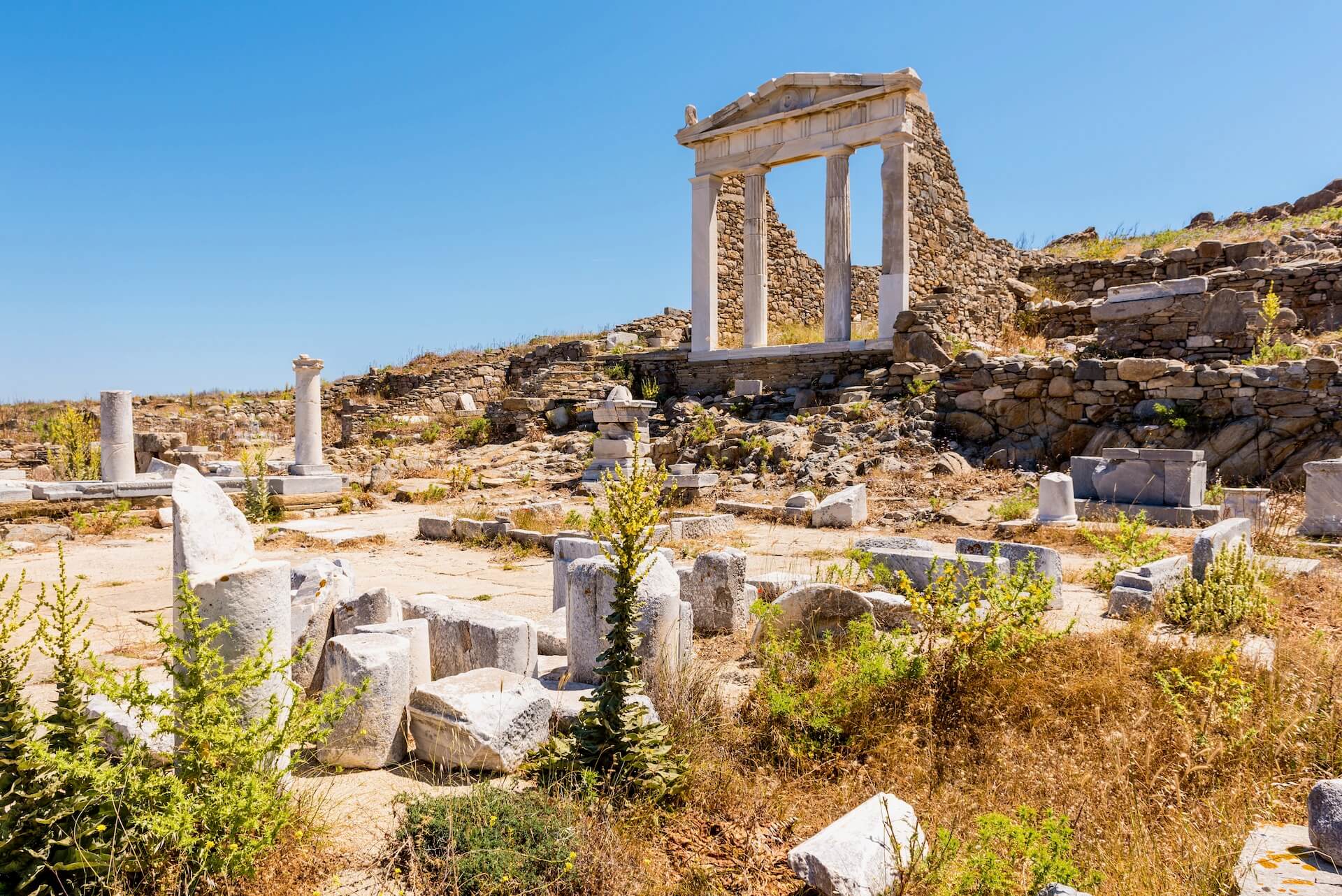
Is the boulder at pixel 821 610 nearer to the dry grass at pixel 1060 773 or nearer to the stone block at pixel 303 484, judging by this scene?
the dry grass at pixel 1060 773

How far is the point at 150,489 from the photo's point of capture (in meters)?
12.6

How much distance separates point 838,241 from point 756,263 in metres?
2.06

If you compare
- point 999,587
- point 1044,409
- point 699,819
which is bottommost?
point 699,819

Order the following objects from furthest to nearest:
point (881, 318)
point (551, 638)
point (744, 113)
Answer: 1. point (744, 113)
2. point (881, 318)
3. point (551, 638)

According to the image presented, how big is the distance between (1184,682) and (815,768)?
1692 millimetres

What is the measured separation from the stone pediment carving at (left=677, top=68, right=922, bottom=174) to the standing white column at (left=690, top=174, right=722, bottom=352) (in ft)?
1.42

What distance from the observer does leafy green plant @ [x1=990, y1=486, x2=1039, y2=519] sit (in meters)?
9.58

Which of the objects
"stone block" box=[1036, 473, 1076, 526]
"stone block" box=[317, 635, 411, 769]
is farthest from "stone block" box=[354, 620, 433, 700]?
"stone block" box=[1036, 473, 1076, 526]

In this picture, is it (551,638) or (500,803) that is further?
(551,638)

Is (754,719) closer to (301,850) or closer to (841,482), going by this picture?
(301,850)

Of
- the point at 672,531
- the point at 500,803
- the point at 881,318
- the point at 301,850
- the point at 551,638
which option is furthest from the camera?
the point at 881,318

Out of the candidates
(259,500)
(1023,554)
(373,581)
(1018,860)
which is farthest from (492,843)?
(259,500)

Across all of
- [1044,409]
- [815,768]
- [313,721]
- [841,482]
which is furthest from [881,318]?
[313,721]

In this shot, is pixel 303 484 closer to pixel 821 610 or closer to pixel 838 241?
pixel 821 610
